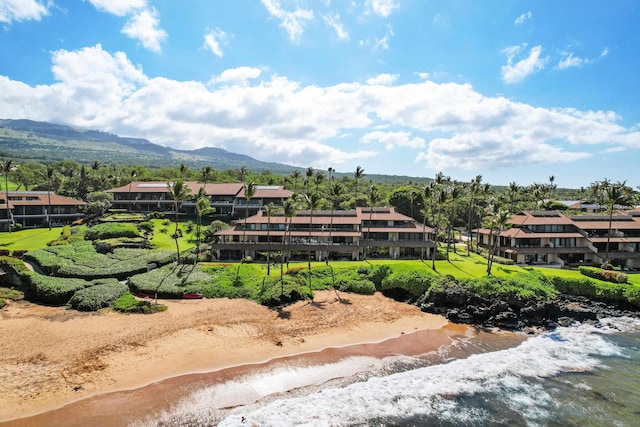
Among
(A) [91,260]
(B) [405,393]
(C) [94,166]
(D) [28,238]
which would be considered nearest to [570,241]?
(B) [405,393]

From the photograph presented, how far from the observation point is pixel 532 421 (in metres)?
23.0

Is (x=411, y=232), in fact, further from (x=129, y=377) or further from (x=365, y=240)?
(x=129, y=377)

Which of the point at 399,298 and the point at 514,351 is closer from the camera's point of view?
the point at 514,351

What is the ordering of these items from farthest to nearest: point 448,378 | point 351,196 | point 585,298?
point 351,196
point 585,298
point 448,378

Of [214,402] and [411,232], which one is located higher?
[411,232]

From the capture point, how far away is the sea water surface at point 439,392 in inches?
883

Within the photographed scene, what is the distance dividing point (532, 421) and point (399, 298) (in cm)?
2256

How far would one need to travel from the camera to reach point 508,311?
4034 centimetres

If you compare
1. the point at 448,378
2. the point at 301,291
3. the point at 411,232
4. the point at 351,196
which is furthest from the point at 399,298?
the point at 351,196

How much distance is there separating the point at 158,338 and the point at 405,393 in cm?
2151

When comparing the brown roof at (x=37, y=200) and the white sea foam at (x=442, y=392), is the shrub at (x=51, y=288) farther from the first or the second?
the brown roof at (x=37, y=200)

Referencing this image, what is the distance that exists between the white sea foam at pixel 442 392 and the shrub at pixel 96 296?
24.7m

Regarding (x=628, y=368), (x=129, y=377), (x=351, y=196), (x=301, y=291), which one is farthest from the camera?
(x=351, y=196)

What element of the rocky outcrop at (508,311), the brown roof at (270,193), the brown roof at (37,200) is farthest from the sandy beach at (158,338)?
the brown roof at (37,200)
